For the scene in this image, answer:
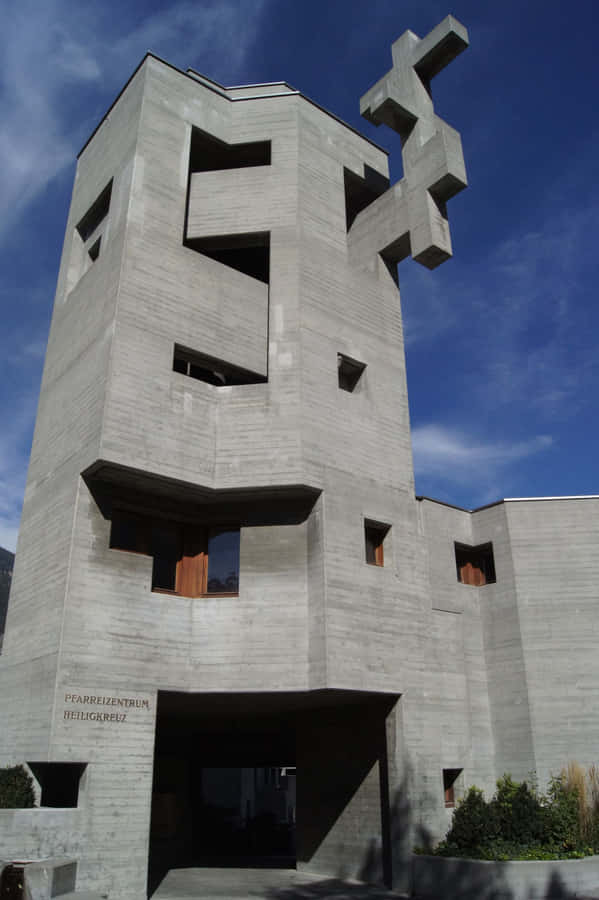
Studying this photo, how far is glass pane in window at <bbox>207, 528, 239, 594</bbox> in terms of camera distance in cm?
1839

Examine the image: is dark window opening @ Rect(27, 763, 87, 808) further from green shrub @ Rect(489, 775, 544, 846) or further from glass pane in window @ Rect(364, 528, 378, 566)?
green shrub @ Rect(489, 775, 544, 846)

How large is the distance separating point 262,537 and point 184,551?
2000 mm

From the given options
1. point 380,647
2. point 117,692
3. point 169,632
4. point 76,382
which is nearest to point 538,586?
point 380,647

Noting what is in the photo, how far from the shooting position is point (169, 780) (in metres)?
24.1

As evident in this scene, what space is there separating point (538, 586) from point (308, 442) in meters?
8.67

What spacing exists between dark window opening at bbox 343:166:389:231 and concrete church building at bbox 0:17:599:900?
0.53 ft

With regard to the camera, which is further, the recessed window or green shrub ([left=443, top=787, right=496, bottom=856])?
the recessed window

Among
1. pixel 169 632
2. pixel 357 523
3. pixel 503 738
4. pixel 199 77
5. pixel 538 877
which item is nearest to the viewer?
pixel 538 877

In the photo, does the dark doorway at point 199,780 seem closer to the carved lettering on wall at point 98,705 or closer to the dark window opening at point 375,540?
the carved lettering on wall at point 98,705

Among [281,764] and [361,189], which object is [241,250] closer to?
[361,189]

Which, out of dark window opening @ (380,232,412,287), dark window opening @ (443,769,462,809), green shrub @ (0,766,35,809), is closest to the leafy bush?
dark window opening @ (443,769,462,809)

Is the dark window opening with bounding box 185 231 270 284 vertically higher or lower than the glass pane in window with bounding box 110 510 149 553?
higher

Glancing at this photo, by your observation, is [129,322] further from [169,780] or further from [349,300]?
[169,780]

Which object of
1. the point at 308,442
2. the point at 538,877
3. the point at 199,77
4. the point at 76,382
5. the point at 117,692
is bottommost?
the point at 538,877
